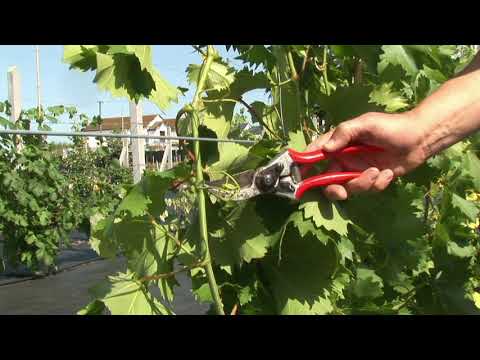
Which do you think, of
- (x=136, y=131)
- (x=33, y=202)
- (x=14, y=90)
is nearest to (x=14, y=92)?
(x=14, y=90)

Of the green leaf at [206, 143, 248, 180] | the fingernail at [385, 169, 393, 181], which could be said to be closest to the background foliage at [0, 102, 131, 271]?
the green leaf at [206, 143, 248, 180]

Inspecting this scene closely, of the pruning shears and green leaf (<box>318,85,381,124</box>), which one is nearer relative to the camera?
the pruning shears

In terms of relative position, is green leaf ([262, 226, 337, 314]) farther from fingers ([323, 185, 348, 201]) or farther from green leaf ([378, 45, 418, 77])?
green leaf ([378, 45, 418, 77])

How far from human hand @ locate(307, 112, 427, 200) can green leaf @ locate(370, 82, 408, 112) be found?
0.23m

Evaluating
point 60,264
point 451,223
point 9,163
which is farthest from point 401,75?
point 60,264

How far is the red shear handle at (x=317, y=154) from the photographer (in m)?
1.27

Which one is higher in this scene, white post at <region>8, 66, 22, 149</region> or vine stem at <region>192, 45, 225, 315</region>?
white post at <region>8, 66, 22, 149</region>

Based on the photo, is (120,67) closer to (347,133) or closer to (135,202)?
(135,202)

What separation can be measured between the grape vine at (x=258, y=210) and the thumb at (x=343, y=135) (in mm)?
121

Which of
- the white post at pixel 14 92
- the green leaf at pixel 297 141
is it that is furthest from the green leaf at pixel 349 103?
the white post at pixel 14 92

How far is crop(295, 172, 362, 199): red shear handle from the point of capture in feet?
4.16

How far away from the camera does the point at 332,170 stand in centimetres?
136
